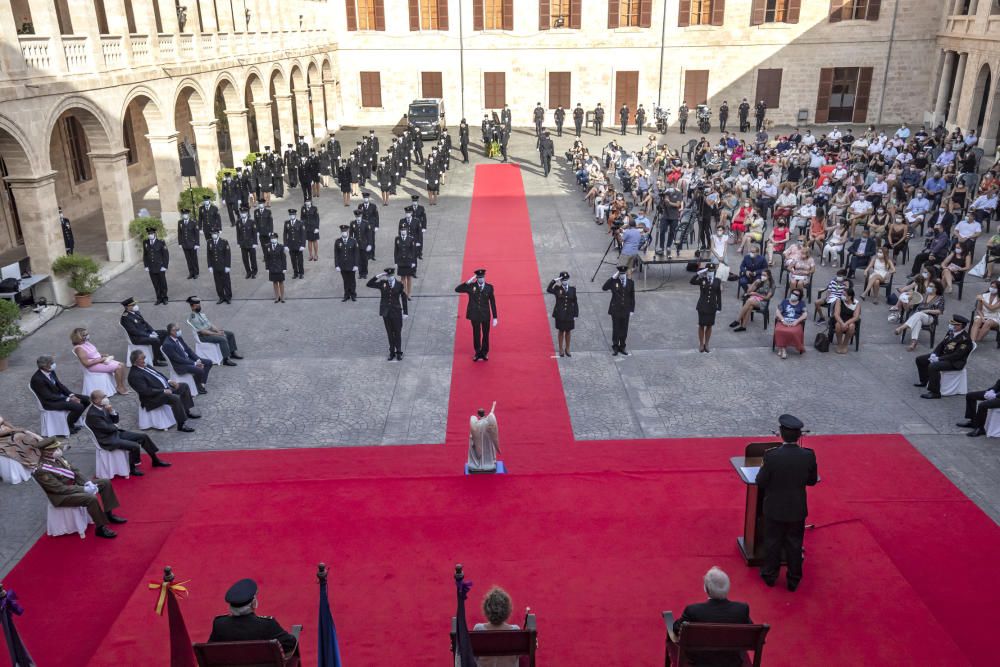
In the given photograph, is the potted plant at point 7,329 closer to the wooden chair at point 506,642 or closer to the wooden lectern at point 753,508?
the wooden chair at point 506,642

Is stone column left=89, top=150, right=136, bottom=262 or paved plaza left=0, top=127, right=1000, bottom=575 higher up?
stone column left=89, top=150, right=136, bottom=262

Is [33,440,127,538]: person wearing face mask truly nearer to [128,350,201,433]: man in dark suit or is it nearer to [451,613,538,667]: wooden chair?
[128,350,201,433]: man in dark suit

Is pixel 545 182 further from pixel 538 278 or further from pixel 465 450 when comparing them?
pixel 465 450

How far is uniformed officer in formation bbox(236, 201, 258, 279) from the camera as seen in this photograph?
1714 cm

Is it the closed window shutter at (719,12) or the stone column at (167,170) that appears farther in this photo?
the closed window shutter at (719,12)

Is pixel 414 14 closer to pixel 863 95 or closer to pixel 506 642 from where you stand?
pixel 863 95

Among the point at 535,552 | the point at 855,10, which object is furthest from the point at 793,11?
the point at 535,552

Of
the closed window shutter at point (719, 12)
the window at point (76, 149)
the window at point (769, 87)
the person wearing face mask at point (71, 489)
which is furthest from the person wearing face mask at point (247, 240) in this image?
the window at point (769, 87)

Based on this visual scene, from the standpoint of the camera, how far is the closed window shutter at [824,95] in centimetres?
3762

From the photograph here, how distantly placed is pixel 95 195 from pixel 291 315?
1366 cm

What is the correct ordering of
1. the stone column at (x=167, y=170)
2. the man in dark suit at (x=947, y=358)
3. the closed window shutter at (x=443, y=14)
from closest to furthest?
1. the man in dark suit at (x=947, y=358)
2. the stone column at (x=167, y=170)
3. the closed window shutter at (x=443, y=14)

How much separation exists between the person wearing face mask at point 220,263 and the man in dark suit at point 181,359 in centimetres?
404

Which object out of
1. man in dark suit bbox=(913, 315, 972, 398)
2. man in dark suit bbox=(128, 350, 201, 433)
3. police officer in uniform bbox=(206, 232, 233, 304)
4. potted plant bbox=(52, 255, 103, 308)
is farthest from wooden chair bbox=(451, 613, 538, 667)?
potted plant bbox=(52, 255, 103, 308)

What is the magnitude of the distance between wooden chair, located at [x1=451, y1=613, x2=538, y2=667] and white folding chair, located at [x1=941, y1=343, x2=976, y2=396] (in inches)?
340
